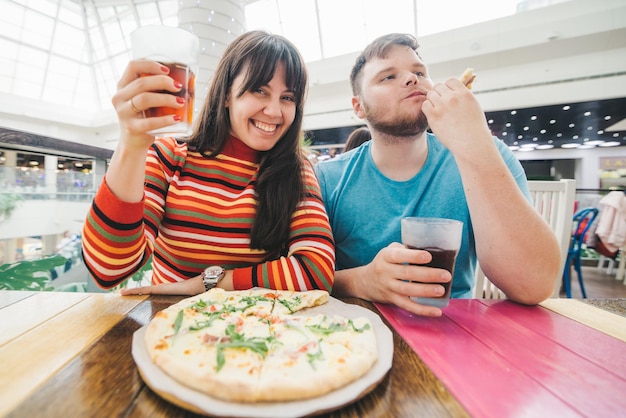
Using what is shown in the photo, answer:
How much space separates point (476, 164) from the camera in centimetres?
103


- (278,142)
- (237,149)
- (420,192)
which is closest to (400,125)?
(420,192)

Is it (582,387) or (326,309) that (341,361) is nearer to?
(326,309)

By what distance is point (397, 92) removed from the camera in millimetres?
1409

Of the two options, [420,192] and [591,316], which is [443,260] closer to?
[591,316]

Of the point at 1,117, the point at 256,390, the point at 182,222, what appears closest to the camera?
the point at 256,390

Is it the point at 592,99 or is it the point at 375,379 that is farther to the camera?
the point at 592,99

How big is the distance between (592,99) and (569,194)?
25.2 feet

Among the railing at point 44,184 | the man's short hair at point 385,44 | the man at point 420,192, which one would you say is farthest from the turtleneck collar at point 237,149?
the railing at point 44,184

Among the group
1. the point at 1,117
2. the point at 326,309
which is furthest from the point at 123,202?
the point at 1,117

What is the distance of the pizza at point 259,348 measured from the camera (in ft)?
1.59

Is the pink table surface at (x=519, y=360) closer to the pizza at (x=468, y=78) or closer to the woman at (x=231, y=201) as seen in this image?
the woman at (x=231, y=201)

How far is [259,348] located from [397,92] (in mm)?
1205

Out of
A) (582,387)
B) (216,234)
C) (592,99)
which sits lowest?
(582,387)

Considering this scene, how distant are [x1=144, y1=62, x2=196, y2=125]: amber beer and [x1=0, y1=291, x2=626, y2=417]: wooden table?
50cm
